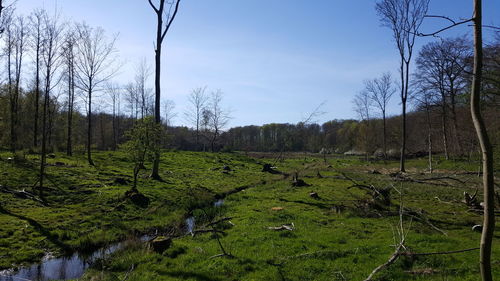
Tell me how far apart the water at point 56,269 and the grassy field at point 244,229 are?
42cm

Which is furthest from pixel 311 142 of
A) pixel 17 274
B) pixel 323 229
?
pixel 17 274

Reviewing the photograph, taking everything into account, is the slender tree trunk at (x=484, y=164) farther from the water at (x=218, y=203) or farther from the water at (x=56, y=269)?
the water at (x=218, y=203)

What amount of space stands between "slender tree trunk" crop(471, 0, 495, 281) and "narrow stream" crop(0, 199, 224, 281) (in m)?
9.06

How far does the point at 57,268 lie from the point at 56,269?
0.07 meters

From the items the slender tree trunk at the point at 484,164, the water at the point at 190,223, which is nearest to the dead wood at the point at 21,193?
the water at the point at 190,223

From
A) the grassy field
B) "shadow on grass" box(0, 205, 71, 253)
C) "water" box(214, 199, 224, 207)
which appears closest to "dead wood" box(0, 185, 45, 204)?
the grassy field

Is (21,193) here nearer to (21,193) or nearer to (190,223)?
(21,193)

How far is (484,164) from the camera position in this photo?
2.00 metres

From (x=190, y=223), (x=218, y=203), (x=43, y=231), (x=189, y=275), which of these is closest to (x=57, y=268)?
(x=43, y=231)

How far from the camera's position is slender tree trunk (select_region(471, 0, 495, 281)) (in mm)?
1988

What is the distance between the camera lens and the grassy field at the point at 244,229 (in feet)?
25.2

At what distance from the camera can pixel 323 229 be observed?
10945 mm

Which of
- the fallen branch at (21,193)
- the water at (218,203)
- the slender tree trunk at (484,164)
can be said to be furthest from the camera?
the water at (218,203)

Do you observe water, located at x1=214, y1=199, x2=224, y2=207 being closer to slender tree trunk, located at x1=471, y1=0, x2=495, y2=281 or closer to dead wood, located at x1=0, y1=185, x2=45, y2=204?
dead wood, located at x1=0, y1=185, x2=45, y2=204
